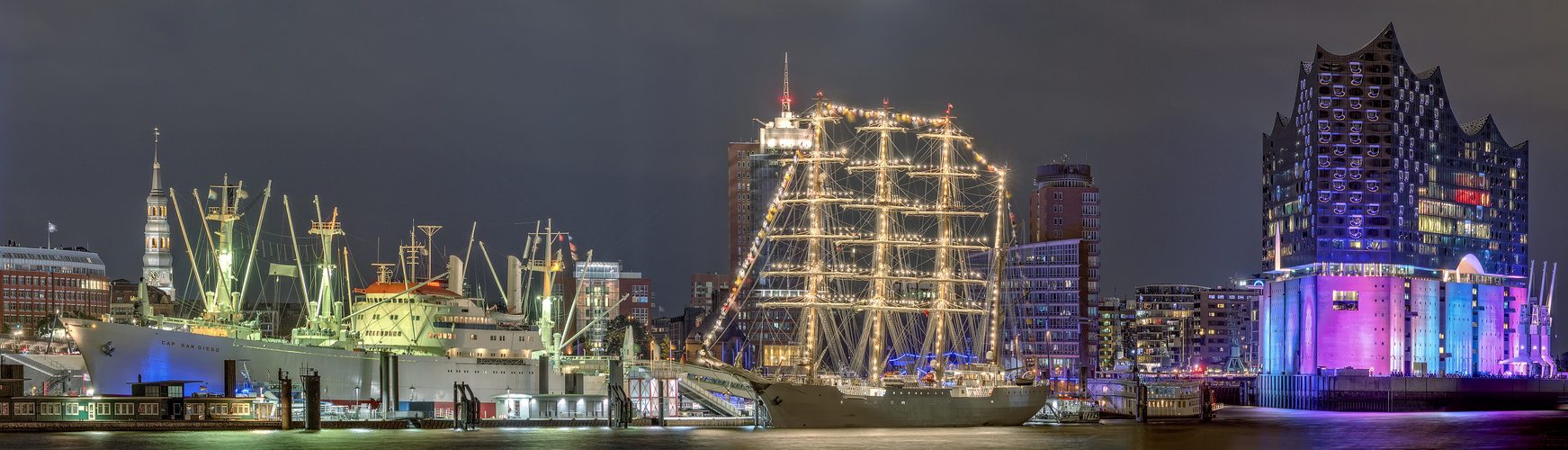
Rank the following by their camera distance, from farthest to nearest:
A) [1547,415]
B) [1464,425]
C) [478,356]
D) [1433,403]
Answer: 1. [1433,403]
2. [1547,415]
3. [1464,425]
4. [478,356]

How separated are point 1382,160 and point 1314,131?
841 cm

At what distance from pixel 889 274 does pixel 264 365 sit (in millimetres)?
45359

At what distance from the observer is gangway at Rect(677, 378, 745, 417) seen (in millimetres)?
113250

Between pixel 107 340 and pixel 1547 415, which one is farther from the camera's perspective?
pixel 1547 415

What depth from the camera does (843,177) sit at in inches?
5256

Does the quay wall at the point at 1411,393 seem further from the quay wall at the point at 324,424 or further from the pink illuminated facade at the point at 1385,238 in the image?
the quay wall at the point at 324,424

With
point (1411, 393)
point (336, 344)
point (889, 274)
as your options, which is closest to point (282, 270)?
point (336, 344)

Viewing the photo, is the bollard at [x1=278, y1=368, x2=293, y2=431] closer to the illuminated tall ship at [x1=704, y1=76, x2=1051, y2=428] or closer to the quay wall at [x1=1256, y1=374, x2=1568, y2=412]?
the illuminated tall ship at [x1=704, y1=76, x2=1051, y2=428]

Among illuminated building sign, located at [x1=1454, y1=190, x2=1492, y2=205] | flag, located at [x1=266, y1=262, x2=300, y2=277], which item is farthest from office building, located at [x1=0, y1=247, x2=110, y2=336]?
illuminated building sign, located at [x1=1454, y1=190, x2=1492, y2=205]

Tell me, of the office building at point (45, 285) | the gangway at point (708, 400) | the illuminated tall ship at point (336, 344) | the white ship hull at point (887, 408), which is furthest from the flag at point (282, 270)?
the office building at point (45, 285)

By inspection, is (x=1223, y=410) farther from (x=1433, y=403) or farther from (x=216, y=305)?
(x=216, y=305)

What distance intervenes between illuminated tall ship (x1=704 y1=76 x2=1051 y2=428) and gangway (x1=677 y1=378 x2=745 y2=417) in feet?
10.7

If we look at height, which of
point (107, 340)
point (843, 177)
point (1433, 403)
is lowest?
point (1433, 403)

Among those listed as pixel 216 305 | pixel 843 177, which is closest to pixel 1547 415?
pixel 843 177
